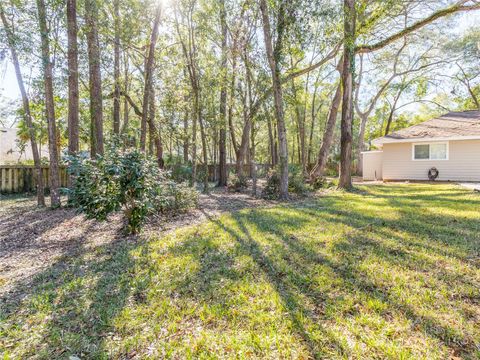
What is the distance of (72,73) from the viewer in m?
6.88

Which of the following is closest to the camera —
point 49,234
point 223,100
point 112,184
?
point 112,184

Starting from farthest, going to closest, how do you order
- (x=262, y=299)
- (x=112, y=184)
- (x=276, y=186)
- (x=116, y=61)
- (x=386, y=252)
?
Result: (x=116, y=61)
(x=276, y=186)
(x=112, y=184)
(x=386, y=252)
(x=262, y=299)

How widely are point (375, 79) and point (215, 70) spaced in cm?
1555

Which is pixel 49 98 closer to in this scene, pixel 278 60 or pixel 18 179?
pixel 278 60

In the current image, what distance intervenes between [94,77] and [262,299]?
803 cm

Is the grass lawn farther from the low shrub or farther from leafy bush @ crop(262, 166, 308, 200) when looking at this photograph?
the low shrub

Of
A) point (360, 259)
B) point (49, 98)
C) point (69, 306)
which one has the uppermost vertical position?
point (49, 98)

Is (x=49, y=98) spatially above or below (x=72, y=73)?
below

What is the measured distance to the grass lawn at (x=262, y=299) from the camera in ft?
6.21

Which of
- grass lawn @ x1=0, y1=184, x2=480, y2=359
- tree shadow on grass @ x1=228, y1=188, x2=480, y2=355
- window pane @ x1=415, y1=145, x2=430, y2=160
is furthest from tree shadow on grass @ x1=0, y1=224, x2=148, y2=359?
window pane @ x1=415, y1=145, x2=430, y2=160

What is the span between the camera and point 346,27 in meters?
8.45

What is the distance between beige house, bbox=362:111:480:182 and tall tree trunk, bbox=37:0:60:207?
1405 centimetres

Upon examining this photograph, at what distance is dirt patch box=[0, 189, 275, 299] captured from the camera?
3656 mm

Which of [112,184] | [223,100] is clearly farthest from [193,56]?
[112,184]
